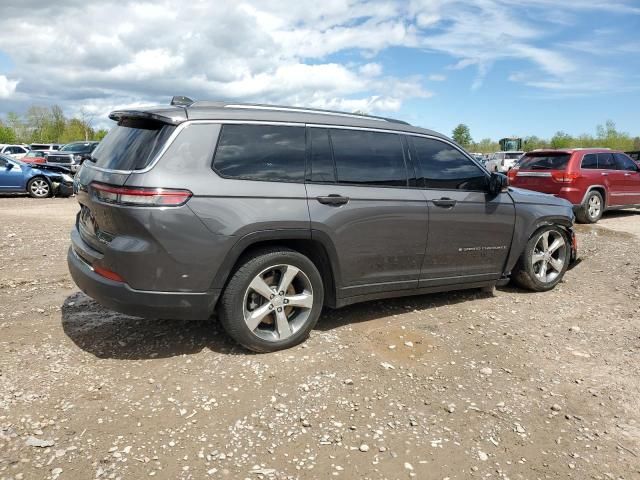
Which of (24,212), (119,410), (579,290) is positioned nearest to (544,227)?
(579,290)

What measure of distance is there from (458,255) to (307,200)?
176 centimetres

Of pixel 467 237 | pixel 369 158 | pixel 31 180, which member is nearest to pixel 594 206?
pixel 467 237

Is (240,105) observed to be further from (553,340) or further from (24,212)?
(24,212)

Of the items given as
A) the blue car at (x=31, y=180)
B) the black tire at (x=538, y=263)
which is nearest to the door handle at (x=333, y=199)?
the black tire at (x=538, y=263)

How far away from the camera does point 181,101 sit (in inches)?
155

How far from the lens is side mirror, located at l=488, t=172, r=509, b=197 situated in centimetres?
482

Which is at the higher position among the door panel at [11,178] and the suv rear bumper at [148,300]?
the door panel at [11,178]

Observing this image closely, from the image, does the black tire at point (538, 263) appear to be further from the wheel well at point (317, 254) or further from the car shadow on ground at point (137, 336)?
the car shadow on ground at point (137, 336)

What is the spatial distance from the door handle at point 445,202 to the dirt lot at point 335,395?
3.46ft

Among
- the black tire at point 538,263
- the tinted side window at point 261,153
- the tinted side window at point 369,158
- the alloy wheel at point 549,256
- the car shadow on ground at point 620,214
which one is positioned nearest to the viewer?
Result: the tinted side window at point 261,153

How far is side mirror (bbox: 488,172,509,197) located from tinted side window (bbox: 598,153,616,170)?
7.83 meters

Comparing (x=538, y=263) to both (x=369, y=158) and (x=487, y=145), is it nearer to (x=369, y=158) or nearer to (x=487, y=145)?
(x=369, y=158)

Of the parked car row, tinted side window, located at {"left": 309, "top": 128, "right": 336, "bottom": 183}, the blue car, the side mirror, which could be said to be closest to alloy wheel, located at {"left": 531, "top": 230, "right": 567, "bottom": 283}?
the side mirror

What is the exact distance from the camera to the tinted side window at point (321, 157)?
3.87 m
